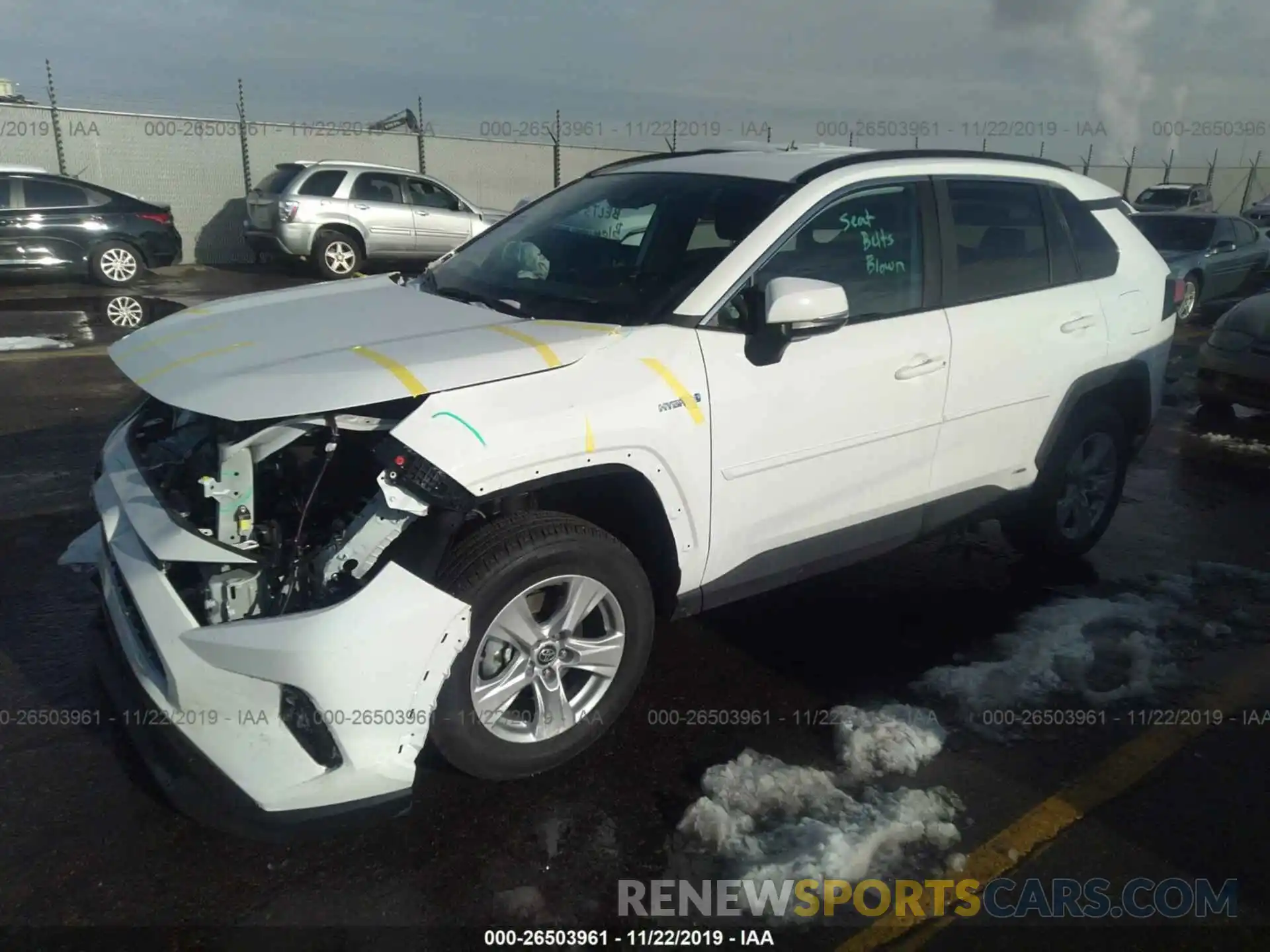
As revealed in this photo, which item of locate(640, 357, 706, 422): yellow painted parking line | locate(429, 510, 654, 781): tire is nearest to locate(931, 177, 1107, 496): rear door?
locate(640, 357, 706, 422): yellow painted parking line

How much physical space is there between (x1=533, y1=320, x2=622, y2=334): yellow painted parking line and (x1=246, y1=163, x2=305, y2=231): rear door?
13.2 meters

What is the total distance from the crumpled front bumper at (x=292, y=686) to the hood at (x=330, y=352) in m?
0.44

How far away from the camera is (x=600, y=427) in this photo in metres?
2.89

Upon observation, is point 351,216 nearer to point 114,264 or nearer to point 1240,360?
point 114,264

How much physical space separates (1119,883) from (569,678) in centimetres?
172

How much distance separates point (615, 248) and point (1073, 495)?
2.69 metres

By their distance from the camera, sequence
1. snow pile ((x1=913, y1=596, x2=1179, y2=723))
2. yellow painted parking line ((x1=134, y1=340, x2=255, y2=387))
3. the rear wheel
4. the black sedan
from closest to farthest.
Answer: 1. yellow painted parking line ((x1=134, y1=340, x2=255, y2=387))
2. snow pile ((x1=913, y1=596, x2=1179, y2=723))
3. the black sedan
4. the rear wheel

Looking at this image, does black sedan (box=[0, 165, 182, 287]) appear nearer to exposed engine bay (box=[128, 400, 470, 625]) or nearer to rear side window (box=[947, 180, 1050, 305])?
exposed engine bay (box=[128, 400, 470, 625])

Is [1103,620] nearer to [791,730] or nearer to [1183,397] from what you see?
[791,730]

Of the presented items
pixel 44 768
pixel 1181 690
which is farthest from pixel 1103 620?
pixel 44 768

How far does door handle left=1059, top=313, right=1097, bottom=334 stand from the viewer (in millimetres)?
4332

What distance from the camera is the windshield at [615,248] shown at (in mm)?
3369

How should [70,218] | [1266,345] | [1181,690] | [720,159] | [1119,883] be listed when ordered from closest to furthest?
[1119,883] → [1181,690] → [720,159] → [1266,345] → [70,218]

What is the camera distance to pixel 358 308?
11.4 feet
